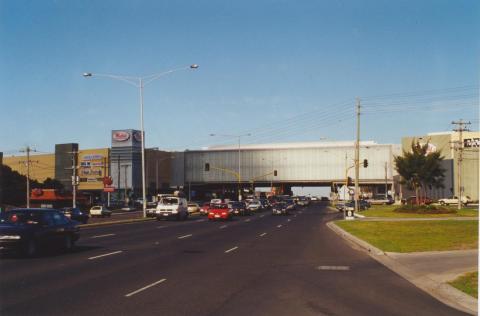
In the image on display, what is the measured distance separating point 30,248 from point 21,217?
156 cm

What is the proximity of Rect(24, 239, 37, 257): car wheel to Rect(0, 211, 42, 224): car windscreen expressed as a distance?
947mm

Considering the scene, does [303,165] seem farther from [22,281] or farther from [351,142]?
[22,281]

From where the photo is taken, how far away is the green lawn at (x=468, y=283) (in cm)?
1147

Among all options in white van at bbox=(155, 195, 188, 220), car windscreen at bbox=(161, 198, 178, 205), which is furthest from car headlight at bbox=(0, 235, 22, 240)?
car windscreen at bbox=(161, 198, 178, 205)

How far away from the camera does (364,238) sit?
25406 mm

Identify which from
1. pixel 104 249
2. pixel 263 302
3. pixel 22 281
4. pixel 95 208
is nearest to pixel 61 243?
pixel 104 249

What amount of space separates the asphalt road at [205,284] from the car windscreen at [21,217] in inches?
50.8

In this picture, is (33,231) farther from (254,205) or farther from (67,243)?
(254,205)

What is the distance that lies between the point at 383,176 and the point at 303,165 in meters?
18.6

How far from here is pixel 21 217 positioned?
1823 cm

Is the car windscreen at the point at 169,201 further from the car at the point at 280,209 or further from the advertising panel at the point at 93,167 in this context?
the advertising panel at the point at 93,167

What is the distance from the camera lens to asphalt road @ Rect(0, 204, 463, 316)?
9.77 metres

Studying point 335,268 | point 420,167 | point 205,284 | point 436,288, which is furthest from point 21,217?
point 420,167

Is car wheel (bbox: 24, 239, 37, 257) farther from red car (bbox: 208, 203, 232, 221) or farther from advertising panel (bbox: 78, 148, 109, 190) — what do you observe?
advertising panel (bbox: 78, 148, 109, 190)
